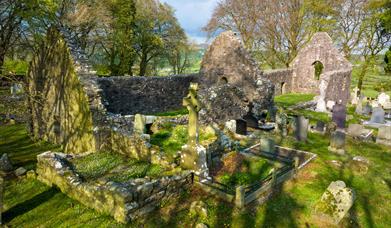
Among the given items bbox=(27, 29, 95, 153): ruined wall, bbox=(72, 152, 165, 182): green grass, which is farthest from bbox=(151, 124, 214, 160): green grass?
bbox=(27, 29, 95, 153): ruined wall

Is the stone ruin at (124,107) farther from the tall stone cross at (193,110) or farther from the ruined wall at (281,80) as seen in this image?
the ruined wall at (281,80)

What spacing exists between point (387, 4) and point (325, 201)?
35.4 meters

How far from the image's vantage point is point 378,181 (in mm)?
10266

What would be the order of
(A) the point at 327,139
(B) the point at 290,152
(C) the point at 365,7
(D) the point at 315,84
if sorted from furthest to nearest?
(C) the point at 365,7, (D) the point at 315,84, (A) the point at 327,139, (B) the point at 290,152

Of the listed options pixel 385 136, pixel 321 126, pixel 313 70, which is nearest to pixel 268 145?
pixel 321 126

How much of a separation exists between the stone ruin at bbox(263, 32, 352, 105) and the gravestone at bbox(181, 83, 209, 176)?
19.8 m

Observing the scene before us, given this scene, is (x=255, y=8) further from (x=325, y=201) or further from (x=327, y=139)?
(x=325, y=201)

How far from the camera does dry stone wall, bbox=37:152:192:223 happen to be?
7.71 meters

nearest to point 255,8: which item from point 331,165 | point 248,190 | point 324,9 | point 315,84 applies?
point 324,9

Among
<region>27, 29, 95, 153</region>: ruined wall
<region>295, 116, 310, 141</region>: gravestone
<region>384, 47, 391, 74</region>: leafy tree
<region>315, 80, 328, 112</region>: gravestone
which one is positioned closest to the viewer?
<region>27, 29, 95, 153</region>: ruined wall

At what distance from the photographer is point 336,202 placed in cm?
798

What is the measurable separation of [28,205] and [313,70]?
Answer: 1195 inches

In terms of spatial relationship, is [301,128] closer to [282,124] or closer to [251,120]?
[282,124]

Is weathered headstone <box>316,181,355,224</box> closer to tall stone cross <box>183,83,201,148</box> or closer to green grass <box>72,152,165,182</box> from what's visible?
tall stone cross <box>183,83,201,148</box>
